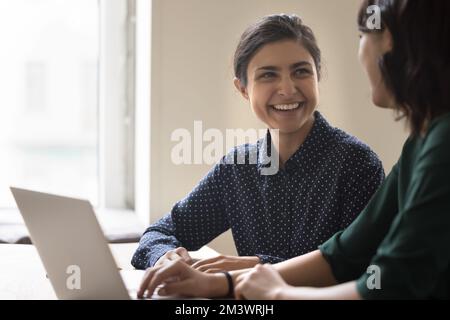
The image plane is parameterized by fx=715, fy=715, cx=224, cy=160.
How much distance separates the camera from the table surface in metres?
1.29

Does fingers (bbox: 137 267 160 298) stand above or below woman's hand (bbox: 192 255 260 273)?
above

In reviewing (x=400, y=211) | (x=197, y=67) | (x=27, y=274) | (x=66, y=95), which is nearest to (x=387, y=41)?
(x=400, y=211)

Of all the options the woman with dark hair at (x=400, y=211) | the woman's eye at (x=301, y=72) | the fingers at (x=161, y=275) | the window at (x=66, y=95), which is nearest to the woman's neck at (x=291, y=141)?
the woman's eye at (x=301, y=72)

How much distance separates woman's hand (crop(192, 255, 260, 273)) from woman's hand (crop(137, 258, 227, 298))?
170 millimetres

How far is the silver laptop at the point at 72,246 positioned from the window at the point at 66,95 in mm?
1492

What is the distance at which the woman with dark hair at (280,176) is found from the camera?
1.60m

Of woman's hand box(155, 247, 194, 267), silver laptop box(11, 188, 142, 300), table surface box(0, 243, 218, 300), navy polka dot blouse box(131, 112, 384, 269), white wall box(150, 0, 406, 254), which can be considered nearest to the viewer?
silver laptop box(11, 188, 142, 300)

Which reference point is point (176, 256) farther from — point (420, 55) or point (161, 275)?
point (420, 55)

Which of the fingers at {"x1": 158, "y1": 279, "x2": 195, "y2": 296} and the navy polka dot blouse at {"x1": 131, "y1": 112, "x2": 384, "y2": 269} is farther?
the navy polka dot blouse at {"x1": 131, "y1": 112, "x2": 384, "y2": 269}

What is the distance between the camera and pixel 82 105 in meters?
2.68

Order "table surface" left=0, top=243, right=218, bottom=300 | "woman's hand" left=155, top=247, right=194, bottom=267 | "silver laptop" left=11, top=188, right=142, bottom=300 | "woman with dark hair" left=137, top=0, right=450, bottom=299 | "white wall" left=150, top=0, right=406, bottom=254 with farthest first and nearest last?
"white wall" left=150, top=0, right=406, bottom=254, "woman's hand" left=155, top=247, right=194, bottom=267, "table surface" left=0, top=243, right=218, bottom=300, "silver laptop" left=11, top=188, right=142, bottom=300, "woman with dark hair" left=137, top=0, right=450, bottom=299

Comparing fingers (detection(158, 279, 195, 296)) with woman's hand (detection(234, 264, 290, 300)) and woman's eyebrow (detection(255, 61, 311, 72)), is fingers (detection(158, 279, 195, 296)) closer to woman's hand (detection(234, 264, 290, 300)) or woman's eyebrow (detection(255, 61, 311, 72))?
woman's hand (detection(234, 264, 290, 300))
